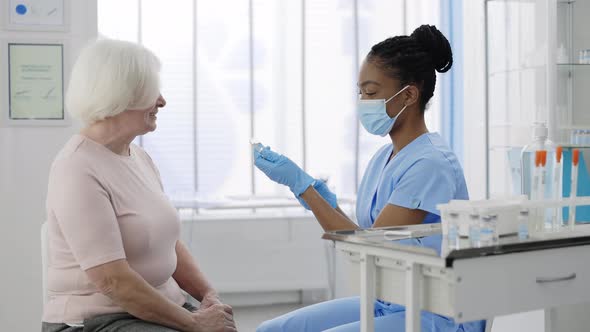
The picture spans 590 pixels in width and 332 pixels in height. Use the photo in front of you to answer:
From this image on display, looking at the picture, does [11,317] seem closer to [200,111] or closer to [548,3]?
[200,111]

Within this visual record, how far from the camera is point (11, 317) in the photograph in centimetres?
291

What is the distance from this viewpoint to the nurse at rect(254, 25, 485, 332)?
6.28 ft

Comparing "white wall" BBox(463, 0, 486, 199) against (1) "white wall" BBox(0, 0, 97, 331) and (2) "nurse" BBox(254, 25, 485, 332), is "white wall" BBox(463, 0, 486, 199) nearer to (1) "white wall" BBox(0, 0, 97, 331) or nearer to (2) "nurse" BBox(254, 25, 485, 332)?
(2) "nurse" BBox(254, 25, 485, 332)

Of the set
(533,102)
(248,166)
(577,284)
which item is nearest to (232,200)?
(248,166)

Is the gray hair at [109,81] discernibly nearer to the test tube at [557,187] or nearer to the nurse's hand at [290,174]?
the nurse's hand at [290,174]

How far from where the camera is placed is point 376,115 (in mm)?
2027

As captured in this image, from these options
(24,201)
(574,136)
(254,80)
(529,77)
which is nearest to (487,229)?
(574,136)

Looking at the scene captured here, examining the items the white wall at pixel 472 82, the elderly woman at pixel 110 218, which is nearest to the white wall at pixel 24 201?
the elderly woman at pixel 110 218

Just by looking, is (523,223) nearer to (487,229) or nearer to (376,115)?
(487,229)

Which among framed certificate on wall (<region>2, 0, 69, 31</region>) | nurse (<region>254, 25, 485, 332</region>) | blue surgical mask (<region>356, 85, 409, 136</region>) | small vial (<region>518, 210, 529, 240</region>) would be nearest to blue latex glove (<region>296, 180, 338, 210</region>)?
nurse (<region>254, 25, 485, 332</region>)

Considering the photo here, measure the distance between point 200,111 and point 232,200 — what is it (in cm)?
61

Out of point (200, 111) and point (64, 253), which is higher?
point (200, 111)

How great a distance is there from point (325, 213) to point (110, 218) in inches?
24.8

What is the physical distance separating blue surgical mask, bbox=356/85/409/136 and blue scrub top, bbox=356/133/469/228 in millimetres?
86
